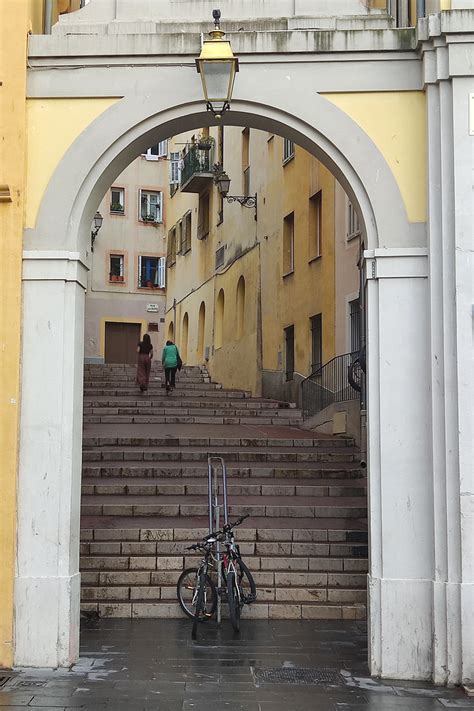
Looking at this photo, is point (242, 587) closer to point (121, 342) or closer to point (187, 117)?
point (187, 117)

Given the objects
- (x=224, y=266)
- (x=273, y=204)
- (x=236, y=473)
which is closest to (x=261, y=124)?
(x=236, y=473)

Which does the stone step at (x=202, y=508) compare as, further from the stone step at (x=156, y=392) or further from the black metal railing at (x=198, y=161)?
the black metal railing at (x=198, y=161)

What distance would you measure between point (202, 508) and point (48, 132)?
19.4ft

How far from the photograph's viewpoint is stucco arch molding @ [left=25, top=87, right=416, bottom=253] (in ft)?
28.0

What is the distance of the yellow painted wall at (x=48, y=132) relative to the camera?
866 cm

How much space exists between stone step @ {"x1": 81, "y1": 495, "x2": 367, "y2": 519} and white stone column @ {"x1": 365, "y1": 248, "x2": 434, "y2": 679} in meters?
4.66

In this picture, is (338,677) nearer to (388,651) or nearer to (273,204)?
(388,651)

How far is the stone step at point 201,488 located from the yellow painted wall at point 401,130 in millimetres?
6274

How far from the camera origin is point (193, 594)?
1032 cm

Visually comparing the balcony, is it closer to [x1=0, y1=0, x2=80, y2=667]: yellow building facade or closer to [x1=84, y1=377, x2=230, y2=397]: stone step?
[x1=84, y1=377, x2=230, y2=397]: stone step

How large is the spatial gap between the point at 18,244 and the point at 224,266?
912 inches

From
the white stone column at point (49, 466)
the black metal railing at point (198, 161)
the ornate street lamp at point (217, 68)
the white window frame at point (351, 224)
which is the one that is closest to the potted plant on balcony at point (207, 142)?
the black metal railing at point (198, 161)

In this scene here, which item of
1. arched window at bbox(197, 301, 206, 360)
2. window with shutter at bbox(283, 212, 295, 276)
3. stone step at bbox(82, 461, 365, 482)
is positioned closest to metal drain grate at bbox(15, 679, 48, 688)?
stone step at bbox(82, 461, 365, 482)

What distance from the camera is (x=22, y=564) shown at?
27.3ft
